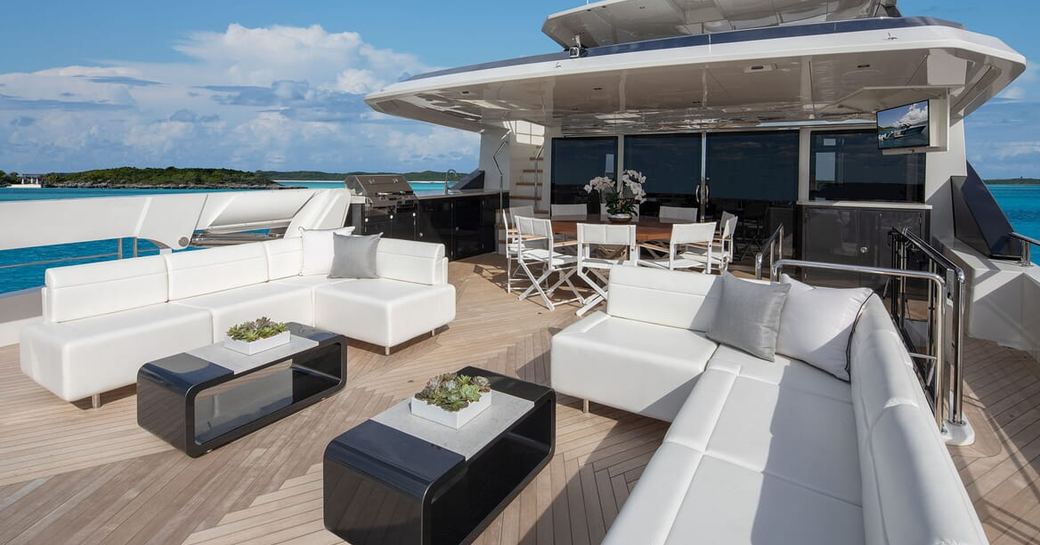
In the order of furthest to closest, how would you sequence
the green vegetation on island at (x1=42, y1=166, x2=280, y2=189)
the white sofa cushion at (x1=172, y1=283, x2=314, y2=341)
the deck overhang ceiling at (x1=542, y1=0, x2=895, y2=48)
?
1. the green vegetation on island at (x1=42, y1=166, x2=280, y2=189)
2. the deck overhang ceiling at (x1=542, y1=0, x2=895, y2=48)
3. the white sofa cushion at (x1=172, y1=283, x2=314, y2=341)

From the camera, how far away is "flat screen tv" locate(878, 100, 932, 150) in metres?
5.32

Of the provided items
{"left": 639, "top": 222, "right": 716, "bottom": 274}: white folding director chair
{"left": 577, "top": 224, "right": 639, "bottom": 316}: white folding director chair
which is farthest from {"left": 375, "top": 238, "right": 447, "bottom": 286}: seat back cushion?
{"left": 639, "top": 222, "right": 716, "bottom": 274}: white folding director chair

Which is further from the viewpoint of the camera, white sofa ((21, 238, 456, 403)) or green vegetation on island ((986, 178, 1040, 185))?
green vegetation on island ((986, 178, 1040, 185))

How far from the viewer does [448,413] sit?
220cm

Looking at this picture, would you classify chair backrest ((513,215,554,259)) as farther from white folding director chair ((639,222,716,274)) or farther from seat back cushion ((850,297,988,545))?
seat back cushion ((850,297,988,545))

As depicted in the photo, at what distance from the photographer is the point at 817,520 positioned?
1.51m

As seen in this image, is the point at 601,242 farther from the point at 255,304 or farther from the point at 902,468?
the point at 902,468

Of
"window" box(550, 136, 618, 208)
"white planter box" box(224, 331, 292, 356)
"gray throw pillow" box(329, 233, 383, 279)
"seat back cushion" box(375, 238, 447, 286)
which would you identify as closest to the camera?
"white planter box" box(224, 331, 292, 356)

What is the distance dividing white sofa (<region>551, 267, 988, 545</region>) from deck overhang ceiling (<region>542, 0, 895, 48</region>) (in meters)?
4.98

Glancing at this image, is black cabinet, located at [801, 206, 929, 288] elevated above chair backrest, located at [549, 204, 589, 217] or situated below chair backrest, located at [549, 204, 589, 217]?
below

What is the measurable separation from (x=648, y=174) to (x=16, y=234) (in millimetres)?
8128

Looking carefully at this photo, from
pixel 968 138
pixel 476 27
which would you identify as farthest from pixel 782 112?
pixel 476 27

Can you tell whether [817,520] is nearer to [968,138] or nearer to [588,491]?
[588,491]

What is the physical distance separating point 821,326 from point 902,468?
1.63m
